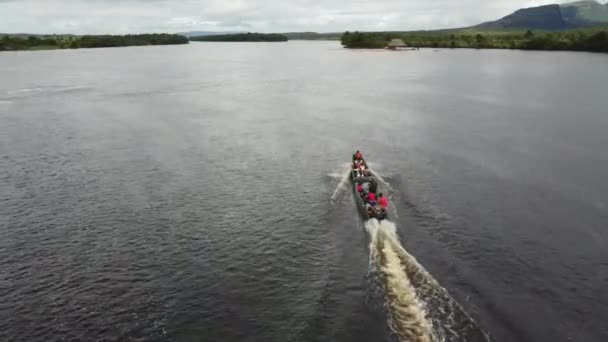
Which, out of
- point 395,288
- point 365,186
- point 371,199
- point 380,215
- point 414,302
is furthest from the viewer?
point 365,186

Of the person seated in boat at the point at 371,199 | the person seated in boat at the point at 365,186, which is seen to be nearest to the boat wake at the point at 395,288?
the person seated in boat at the point at 371,199

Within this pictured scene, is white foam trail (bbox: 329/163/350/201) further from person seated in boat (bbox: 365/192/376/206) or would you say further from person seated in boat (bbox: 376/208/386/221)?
person seated in boat (bbox: 376/208/386/221)

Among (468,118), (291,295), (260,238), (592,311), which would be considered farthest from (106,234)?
(468,118)

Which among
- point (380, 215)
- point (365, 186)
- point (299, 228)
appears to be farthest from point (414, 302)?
point (365, 186)

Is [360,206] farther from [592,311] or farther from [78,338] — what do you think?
[78,338]

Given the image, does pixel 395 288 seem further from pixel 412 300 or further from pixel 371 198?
pixel 371 198

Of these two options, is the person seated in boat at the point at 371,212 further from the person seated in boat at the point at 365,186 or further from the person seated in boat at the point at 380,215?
the person seated in boat at the point at 365,186
